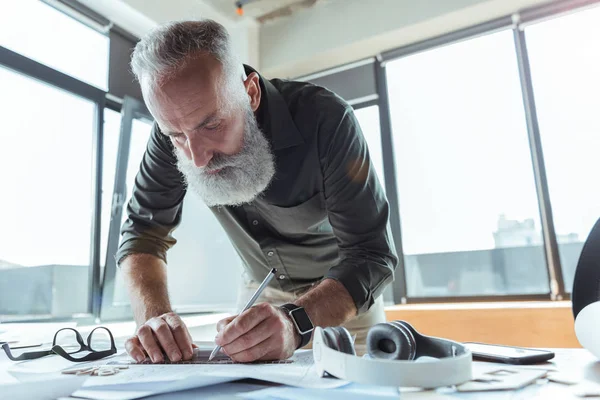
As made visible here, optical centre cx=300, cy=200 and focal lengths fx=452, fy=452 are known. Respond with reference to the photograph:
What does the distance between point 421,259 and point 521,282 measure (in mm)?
637

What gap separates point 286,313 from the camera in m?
0.81

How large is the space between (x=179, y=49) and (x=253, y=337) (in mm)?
661

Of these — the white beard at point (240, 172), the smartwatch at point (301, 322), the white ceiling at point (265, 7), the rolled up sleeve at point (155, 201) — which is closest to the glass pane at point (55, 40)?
the white ceiling at point (265, 7)

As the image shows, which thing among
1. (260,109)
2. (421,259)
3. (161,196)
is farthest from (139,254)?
(421,259)

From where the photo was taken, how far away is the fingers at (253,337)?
704 mm

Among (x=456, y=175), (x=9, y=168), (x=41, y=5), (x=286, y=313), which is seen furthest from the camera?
(x=456, y=175)

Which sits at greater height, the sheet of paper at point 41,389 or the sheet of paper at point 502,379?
the sheet of paper at point 41,389

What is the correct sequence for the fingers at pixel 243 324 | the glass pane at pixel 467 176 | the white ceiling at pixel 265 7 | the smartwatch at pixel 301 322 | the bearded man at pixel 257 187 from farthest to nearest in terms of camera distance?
the white ceiling at pixel 265 7 < the glass pane at pixel 467 176 < the bearded man at pixel 257 187 < the smartwatch at pixel 301 322 < the fingers at pixel 243 324

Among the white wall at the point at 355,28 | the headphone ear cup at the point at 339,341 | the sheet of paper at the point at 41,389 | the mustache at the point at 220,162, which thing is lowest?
the sheet of paper at the point at 41,389

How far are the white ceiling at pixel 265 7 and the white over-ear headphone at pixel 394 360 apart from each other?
315cm

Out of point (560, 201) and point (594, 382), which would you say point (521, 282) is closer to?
point (560, 201)

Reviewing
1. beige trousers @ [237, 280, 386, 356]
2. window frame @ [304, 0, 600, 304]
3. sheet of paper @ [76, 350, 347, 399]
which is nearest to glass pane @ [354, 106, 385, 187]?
window frame @ [304, 0, 600, 304]

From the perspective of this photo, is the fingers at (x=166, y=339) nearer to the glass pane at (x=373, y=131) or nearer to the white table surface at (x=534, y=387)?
the white table surface at (x=534, y=387)

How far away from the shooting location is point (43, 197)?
2410mm
